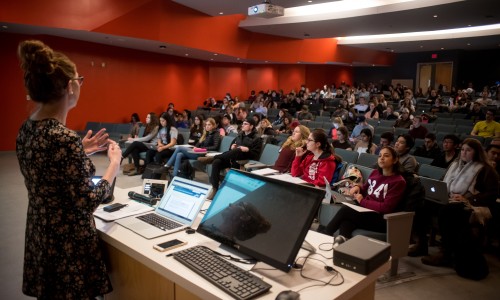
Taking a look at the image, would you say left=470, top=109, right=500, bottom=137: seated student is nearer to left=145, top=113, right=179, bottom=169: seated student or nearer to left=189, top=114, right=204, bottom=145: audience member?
left=189, top=114, right=204, bottom=145: audience member

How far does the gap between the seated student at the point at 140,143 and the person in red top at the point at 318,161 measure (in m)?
3.77

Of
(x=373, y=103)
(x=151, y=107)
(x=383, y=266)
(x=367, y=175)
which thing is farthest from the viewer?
(x=151, y=107)

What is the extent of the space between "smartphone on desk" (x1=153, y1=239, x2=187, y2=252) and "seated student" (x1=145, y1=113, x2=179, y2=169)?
203 inches

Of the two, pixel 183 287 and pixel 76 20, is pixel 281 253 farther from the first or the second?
pixel 76 20

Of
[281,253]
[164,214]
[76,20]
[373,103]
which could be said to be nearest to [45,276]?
[164,214]

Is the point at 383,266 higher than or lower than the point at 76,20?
lower

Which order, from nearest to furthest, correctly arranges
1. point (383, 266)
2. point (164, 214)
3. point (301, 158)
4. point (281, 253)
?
point (281, 253)
point (383, 266)
point (164, 214)
point (301, 158)

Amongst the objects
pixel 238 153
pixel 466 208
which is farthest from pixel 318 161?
pixel 238 153

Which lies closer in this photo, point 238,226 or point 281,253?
point 281,253

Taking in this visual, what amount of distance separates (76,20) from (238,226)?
7.89 m

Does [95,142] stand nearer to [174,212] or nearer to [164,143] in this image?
[174,212]

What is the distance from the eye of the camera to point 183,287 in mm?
1591

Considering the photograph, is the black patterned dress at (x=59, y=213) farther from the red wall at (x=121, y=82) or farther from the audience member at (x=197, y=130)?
the red wall at (x=121, y=82)

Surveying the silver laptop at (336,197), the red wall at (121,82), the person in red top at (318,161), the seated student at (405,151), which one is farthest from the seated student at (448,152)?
the red wall at (121,82)
